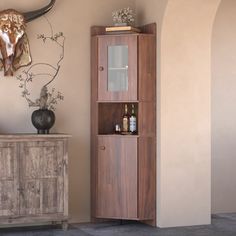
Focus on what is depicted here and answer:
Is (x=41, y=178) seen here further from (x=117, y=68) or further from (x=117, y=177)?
(x=117, y=68)

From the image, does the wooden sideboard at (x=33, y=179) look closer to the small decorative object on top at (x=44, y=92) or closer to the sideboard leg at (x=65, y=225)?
the sideboard leg at (x=65, y=225)

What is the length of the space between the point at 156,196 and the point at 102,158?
663 mm

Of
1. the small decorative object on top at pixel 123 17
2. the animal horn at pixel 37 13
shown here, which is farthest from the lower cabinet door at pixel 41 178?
the small decorative object on top at pixel 123 17

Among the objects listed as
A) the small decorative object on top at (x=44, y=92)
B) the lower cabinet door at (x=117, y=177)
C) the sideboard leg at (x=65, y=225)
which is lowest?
the sideboard leg at (x=65, y=225)

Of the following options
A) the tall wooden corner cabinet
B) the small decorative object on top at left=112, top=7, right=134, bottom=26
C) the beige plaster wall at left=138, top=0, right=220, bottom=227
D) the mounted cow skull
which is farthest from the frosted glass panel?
the mounted cow skull

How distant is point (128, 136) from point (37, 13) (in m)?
1.52

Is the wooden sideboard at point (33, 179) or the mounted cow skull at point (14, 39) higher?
the mounted cow skull at point (14, 39)

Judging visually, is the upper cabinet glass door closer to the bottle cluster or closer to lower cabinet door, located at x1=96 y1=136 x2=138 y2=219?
the bottle cluster

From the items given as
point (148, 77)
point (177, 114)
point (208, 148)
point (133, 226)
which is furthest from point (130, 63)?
point (133, 226)

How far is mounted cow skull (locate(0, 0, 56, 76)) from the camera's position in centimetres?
569

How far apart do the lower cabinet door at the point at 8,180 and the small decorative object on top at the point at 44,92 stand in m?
0.38

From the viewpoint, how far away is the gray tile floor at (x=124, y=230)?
Answer: 5.60 metres

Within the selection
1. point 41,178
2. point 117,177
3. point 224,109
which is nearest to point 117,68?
point 117,177

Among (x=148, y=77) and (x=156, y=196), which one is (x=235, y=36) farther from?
(x=156, y=196)
